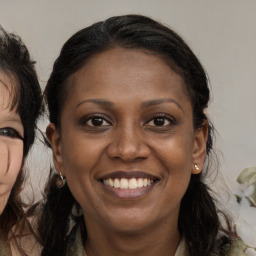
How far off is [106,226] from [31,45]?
939mm

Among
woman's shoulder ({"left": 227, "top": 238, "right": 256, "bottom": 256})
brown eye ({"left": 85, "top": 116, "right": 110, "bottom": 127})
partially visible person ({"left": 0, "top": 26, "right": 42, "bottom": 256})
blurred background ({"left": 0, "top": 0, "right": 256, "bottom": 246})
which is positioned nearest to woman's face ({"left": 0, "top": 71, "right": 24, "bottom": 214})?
partially visible person ({"left": 0, "top": 26, "right": 42, "bottom": 256})

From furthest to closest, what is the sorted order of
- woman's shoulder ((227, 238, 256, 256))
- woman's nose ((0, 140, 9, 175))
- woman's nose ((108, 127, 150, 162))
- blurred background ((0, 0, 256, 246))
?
blurred background ((0, 0, 256, 246))
woman's shoulder ((227, 238, 256, 256))
woman's nose ((0, 140, 9, 175))
woman's nose ((108, 127, 150, 162))

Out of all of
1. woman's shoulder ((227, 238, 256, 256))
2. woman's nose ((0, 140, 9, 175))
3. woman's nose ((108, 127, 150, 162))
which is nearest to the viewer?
woman's nose ((108, 127, 150, 162))

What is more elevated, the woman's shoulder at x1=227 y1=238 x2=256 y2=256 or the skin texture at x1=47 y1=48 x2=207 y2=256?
the skin texture at x1=47 y1=48 x2=207 y2=256

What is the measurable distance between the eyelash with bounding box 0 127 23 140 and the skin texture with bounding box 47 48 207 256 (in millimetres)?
123

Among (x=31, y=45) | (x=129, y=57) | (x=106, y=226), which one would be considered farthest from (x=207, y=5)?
(x=106, y=226)

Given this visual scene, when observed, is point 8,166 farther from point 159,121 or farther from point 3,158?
point 159,121

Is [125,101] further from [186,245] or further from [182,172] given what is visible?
[186,245]

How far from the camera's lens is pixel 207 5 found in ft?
8.52

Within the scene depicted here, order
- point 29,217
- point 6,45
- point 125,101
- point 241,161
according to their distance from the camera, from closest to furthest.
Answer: point 125,101
point 6,45
point 29,217
point 241,161

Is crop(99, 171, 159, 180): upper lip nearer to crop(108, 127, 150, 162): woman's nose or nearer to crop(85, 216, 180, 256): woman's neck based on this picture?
crop(108, 127, 150, 162): woman's nose

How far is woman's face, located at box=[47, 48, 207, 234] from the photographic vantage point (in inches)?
69.6

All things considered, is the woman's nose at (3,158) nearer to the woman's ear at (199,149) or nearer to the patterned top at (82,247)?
the patterned top at (82,247)

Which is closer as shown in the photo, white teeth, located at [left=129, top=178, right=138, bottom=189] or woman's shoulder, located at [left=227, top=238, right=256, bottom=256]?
white teeth, located at [left=129, top=178, right=138, bottom=189]
